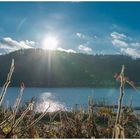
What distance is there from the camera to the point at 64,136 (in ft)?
9.24

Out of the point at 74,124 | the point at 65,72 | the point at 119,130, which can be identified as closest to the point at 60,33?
the point at 74,124

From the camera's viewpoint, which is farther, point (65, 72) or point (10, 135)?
point (65, 72)

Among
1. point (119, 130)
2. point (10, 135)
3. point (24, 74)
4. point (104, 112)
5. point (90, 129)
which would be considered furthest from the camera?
point (24, 74)

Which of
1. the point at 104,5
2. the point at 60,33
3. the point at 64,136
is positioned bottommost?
the point at 64,136

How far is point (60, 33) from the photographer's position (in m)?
3.21

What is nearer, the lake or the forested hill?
the forested hill

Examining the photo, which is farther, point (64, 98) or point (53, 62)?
point (64, 98)

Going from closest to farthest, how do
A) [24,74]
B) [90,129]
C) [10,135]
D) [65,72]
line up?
[10,135]
[90,129]
[24,74]
[65,72]

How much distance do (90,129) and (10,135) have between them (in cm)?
62

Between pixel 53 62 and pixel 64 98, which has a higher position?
pixel 53 62

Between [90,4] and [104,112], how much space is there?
86cm

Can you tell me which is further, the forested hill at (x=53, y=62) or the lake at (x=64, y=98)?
the lake at (x=64, y=98)

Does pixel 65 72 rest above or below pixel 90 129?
above

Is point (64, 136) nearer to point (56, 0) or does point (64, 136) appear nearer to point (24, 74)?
point (56, 0)
